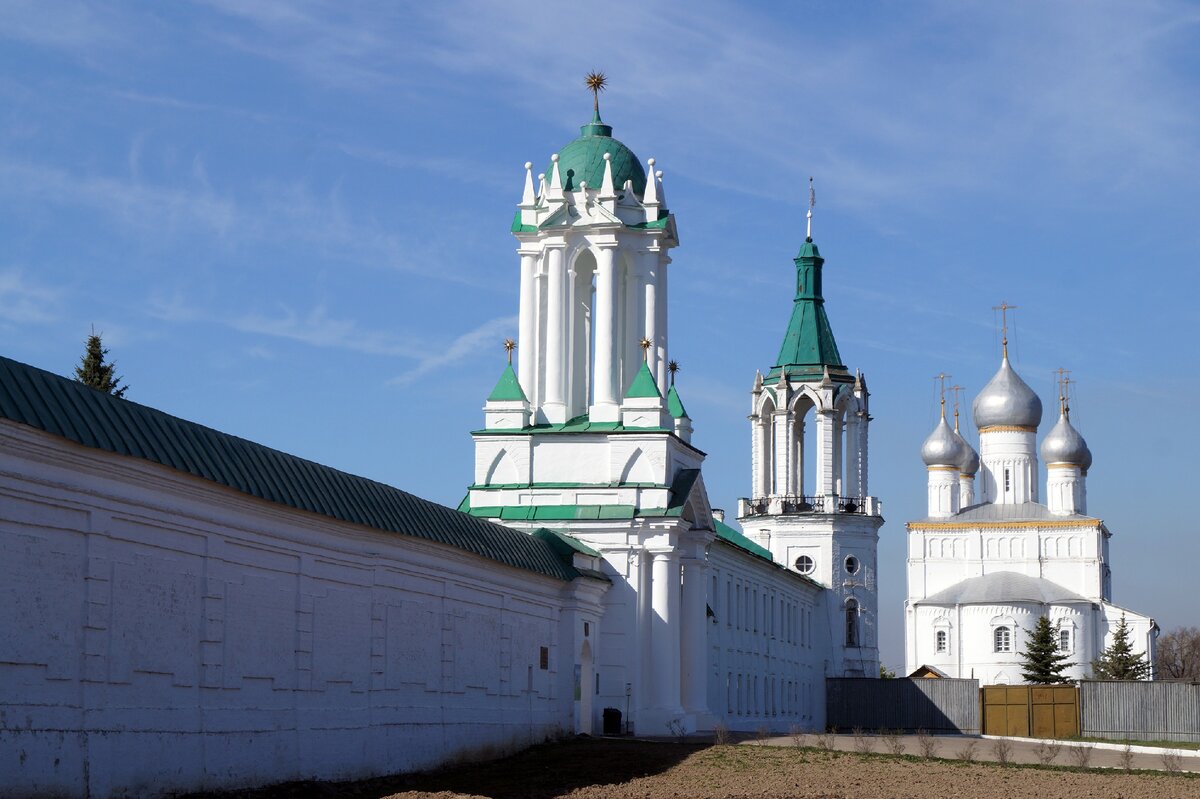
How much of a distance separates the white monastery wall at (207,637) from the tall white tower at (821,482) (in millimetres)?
38689

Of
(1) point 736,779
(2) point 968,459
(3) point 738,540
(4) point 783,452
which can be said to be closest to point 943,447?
(2) point 968,459

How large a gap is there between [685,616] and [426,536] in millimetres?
14150

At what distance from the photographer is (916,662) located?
89.9m

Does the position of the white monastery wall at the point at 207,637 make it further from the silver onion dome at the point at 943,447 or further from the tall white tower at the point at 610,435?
the silver onion dome at the point at 943,447

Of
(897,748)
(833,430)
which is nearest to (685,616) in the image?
(897,748)

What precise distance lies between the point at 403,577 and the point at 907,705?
3477 cm

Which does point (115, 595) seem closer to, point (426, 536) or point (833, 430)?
point (426, 536)

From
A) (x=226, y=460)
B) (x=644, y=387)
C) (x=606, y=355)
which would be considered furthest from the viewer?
(x=606, y=355)

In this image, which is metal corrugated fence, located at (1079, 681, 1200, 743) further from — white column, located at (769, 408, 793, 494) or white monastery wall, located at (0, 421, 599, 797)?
white monastery wall, located at (0, 421, 599, 797)

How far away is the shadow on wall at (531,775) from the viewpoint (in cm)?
2131

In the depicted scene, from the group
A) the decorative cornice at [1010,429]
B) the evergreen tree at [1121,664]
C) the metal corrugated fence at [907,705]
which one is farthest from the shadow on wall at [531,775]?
the decorative cornice at [1010,429]

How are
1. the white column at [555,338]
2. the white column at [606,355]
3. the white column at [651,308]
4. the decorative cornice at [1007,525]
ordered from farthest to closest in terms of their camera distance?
the decorative cornice at [1007,525] < the white column at [651,308] < the white column at [555,338] < the white column at [606,355]

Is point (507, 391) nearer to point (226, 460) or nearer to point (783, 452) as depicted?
point (226, 460)

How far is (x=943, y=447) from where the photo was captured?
317 feet
